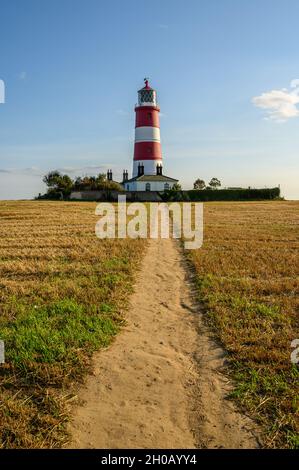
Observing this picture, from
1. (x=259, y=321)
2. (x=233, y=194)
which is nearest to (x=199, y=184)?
(x=233, y=194)

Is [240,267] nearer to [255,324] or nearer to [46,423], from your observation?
[255,324]

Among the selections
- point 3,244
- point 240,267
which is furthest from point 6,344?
point 3,244

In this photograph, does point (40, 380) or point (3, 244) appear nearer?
point (40, 380)

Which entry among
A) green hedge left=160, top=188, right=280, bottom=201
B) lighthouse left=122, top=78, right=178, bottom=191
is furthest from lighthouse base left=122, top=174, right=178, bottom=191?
green hedge left=160, top=188, right=280, bottom=201

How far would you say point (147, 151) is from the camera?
7431 cm

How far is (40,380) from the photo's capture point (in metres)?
5.53

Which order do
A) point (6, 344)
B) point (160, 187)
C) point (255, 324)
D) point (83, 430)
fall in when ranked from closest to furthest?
point (83, 430)
point (6, 344)
point (255, 324)
point (160, 187)

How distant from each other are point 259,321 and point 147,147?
68.6m

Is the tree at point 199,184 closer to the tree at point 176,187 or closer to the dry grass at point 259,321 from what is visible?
Answer: the tree at point 176,187

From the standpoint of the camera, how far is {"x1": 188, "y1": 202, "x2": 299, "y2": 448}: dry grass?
4.94 metres

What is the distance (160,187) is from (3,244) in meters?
59.6

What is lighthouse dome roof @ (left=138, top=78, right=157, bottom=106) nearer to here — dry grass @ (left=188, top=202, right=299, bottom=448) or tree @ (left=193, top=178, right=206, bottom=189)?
tree @ (left=193, top=178, right=206, bottom=189)

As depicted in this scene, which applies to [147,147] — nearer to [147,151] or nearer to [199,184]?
[147,151]
